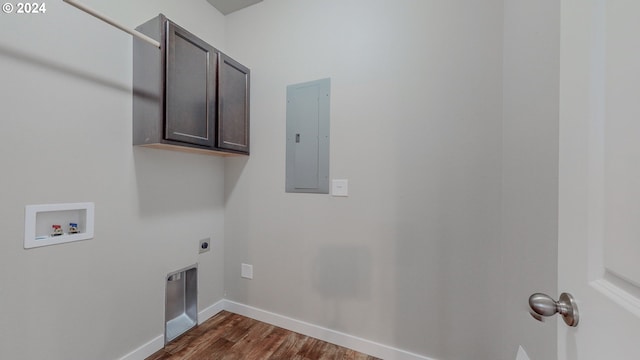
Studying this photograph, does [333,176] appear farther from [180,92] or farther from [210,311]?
[210,311]

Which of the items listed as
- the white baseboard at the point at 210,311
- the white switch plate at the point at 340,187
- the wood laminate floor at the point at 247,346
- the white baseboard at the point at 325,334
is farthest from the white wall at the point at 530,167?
the white baseboard at the point at 210,311

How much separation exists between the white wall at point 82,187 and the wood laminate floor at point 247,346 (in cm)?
22

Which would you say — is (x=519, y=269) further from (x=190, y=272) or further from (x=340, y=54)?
(x=190, y=272)

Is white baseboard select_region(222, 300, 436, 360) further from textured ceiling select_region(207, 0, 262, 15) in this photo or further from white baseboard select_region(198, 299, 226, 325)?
textured ceiling select_region(207, 0, 262, 15)

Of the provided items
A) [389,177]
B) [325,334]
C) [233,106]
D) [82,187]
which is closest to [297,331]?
[325,334]

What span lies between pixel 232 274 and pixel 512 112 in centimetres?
229

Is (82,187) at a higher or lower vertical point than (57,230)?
higher

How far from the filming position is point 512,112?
1211 millimetres

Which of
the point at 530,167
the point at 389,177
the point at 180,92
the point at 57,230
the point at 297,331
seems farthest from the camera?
the point at 297,331

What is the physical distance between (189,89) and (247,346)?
5.79ft

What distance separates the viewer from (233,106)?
185cm

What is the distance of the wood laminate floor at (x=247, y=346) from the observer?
62.2 inches

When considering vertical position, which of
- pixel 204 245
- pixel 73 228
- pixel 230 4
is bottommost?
pixel 204 245

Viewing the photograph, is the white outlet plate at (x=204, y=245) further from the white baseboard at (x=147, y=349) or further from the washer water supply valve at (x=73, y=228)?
the washer water supply valve at (x=73, y=228)
